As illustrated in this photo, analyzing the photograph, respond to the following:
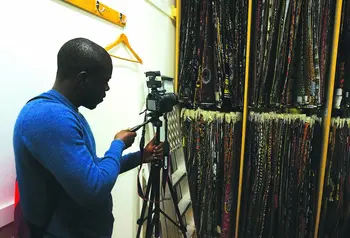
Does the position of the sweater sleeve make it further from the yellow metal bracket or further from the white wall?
the yellow metal bracket

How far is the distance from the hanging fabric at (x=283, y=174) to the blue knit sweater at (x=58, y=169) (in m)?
1.22

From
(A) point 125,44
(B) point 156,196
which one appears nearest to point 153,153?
(B) point 156,196

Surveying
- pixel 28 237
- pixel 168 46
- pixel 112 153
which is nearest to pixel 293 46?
pixel 168 46

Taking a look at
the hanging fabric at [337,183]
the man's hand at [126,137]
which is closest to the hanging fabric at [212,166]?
the hanging fabric at [337,183]

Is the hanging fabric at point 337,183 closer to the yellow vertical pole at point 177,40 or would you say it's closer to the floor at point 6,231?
the yellow vertical pole at point 177,40

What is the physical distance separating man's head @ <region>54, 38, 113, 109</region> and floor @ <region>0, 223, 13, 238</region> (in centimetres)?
51

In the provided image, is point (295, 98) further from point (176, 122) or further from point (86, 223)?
point (86, 223)

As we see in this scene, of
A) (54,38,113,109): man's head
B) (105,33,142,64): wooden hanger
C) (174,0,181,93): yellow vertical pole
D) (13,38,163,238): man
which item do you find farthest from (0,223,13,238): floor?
(174,0,181,93): yellow vertical pole

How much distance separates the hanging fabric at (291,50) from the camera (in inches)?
61.0

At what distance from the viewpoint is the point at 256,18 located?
5.43 feet

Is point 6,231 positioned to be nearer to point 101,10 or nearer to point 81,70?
point 81,70

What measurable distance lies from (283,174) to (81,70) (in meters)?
1.49

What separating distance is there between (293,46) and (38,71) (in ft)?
4.85

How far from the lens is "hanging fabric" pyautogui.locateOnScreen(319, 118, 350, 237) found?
161 centimetres
